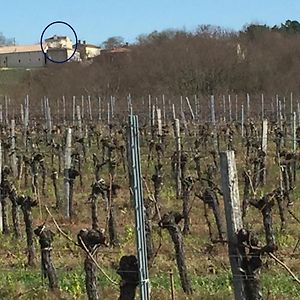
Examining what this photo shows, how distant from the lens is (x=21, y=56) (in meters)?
57.7

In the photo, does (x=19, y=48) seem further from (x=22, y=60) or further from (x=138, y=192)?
(x=138, y=192)

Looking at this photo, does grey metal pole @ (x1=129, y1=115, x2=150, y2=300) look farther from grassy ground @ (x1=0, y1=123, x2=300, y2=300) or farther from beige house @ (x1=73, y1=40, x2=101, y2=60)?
beige house @ (x1=73, y1=40, x2=101, y2=60)

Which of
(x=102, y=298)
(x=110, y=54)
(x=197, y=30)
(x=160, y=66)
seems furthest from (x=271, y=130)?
(x=197, y=30)

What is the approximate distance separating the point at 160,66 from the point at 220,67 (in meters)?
3.90

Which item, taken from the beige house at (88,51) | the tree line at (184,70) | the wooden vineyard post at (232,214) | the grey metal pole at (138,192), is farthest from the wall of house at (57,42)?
the beige house at (88,51)

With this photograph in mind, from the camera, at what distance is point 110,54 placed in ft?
176

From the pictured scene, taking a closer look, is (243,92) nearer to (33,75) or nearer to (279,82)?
(279,82)

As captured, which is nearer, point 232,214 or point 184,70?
point 232,214

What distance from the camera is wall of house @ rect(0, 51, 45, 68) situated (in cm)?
5550

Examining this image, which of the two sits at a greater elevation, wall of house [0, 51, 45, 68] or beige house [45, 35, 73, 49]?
wall of house [0, 51, 45, 68]

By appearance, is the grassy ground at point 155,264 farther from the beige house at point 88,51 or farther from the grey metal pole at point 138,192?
the beige house at point 88,51

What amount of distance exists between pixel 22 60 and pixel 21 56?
28.7 inches

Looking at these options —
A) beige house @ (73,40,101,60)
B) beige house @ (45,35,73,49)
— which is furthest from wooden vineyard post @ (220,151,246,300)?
beige house @ (73,40,101,60)

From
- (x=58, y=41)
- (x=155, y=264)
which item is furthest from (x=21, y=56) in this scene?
(x=155, y=264)
